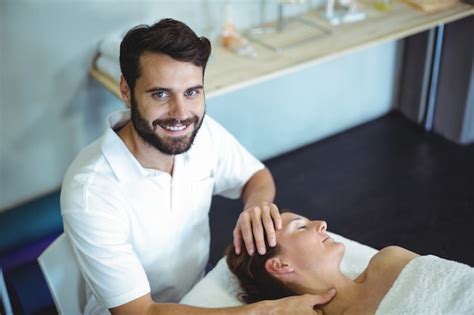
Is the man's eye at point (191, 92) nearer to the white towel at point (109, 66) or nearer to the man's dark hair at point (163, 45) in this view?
the man's dark hair at point (163, 45)

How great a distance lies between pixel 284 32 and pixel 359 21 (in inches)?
13.8

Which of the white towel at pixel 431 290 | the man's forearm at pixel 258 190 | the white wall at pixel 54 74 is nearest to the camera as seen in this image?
the white towel at pixel 431 290

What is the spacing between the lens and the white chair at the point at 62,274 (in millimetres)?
1723

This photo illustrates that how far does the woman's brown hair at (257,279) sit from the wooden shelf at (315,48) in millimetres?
756

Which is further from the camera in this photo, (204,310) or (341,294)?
(341,294)

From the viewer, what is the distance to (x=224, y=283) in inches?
70.6

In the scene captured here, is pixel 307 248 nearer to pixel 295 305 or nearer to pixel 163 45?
pixel 295 305

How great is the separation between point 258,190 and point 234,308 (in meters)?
0.48

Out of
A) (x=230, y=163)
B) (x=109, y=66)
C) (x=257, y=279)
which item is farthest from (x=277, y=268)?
(x=109, y=66)

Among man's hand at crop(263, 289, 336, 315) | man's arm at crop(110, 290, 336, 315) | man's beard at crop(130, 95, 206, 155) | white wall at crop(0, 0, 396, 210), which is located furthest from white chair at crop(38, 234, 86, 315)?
white wall at crop(0, 0, 396, 210)

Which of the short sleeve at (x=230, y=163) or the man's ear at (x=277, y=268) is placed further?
the short sleeve at (x=230, y=163)

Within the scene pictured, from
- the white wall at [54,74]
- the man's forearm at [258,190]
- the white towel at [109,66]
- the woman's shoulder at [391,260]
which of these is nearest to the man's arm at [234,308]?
the woman's shoulder at [391,260]

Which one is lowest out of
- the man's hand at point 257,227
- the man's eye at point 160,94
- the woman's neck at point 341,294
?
the woman's neck at point 341,294

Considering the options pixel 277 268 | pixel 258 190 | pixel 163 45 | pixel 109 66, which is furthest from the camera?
pixel 109 66
